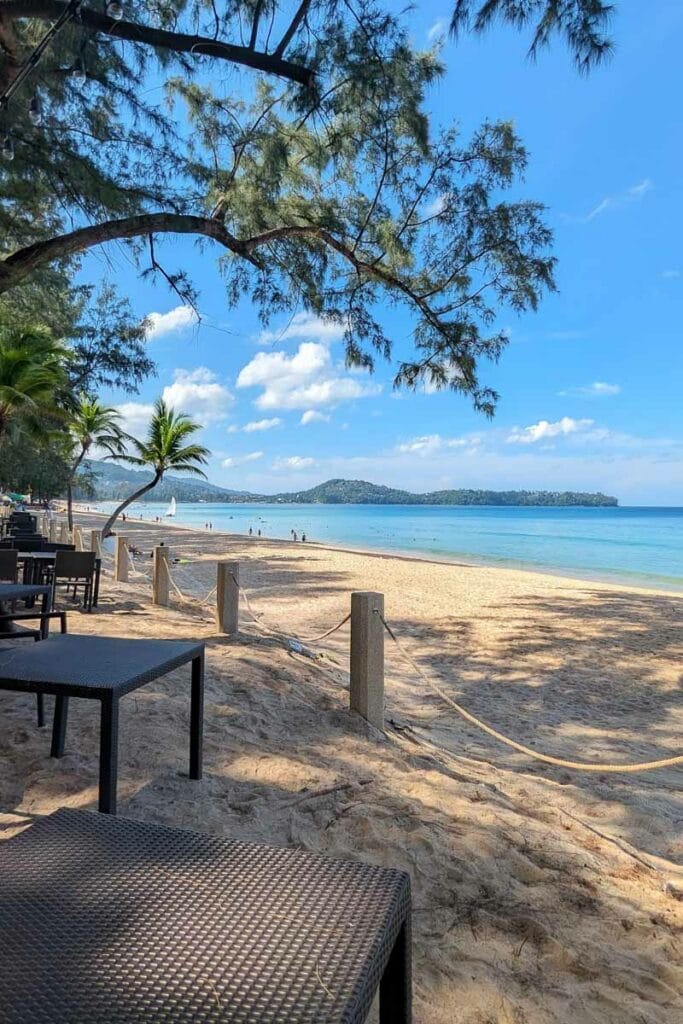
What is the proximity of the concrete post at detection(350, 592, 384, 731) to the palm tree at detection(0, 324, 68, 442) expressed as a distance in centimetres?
781

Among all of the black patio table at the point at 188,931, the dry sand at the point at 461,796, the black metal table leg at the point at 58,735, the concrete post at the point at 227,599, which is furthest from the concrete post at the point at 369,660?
the black patio table at the point at 188,931

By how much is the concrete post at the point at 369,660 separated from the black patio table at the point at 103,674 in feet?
4.50

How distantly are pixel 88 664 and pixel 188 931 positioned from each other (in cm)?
145

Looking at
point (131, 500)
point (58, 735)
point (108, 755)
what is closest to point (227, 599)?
point (58, 735)

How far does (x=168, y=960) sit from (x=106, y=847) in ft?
1.29

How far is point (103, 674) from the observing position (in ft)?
6.87

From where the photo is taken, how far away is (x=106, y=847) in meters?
1.22

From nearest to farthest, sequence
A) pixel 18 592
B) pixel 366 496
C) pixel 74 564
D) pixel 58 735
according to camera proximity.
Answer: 1. pixel 58 735
2. pixel 18 592
3. pixel 74 564
4. pixel 366 496

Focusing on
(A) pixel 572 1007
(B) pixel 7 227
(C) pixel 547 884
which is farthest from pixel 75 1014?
(B) pixel 7 227

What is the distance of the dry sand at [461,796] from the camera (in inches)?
70.9

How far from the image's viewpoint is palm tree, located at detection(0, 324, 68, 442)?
945 cm

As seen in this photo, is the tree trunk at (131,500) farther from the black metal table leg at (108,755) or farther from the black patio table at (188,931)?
the black patio table at (188,931)

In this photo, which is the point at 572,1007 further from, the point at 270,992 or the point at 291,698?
the point at 291,698

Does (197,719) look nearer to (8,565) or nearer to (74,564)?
(8,565)
